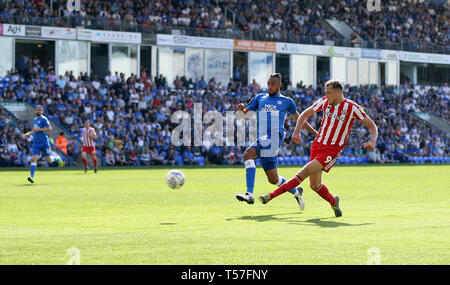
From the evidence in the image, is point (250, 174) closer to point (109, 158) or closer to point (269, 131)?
point (269, 131)

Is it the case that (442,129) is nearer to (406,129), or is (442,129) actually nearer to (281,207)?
(406,129)

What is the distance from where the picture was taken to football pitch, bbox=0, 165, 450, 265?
8078 millimetres

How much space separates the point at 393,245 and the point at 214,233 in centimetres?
239

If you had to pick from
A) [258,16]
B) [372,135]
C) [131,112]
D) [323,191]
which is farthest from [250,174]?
[258,16]

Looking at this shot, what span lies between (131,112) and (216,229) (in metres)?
32.4

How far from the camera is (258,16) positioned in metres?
54.8

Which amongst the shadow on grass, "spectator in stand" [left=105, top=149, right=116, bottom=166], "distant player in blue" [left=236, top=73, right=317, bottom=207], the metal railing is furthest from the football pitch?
the metal railing

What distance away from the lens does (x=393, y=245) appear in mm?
9016

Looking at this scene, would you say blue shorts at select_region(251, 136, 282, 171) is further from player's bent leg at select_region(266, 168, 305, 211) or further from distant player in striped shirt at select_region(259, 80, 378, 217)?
distant player in striped shirt at select_region(259, 80, 378, 217)

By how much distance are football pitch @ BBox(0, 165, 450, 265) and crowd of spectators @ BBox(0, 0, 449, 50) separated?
2784cm

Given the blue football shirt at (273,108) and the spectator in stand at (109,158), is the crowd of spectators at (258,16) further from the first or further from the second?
the blue football shirt at (273,108)

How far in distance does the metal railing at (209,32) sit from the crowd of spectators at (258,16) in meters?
0.06

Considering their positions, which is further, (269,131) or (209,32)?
(209,32)

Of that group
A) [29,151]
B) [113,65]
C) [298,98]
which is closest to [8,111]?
[29,151]
